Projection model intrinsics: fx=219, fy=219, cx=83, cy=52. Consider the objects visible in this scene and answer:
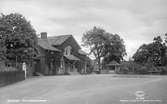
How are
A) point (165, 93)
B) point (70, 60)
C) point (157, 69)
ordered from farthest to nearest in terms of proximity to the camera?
point (70, 60), point (157, 69), point (165, 93)

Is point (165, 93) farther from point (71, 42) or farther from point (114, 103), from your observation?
point (71, 42)

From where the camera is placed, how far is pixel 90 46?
64000 mm

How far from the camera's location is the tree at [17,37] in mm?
24891

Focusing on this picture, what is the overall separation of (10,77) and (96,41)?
43103 millimetres

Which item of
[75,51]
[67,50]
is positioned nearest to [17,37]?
[67,50]

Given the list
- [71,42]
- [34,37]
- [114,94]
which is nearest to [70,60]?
[71,42]

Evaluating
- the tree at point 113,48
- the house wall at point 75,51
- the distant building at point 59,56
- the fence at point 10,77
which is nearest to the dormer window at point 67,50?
the distant building at point 59,56

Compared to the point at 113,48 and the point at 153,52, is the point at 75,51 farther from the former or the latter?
the point at 153,52

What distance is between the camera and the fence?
59.8 feet

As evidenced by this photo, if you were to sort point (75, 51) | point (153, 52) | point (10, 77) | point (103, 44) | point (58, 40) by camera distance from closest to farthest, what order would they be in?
point (10, 77), point (58, 40), point (75, 51), point (153, 52), point (103, 44)

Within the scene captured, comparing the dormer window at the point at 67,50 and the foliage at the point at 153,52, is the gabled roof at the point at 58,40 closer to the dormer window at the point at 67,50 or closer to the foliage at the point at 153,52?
the dormer window at the point at 67,50

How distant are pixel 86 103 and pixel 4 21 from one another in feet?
61.7

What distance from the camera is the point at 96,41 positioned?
61406mm

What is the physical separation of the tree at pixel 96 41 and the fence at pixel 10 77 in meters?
40.2
